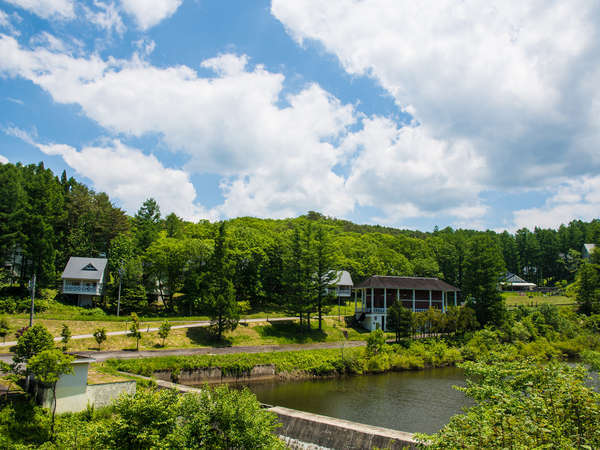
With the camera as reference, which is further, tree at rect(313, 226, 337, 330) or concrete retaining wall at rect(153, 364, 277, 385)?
tree at rect(313, 226, 337, 330)

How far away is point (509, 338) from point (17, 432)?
150 ft

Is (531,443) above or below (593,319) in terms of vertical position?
above

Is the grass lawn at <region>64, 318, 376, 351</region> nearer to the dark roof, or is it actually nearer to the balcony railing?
the dark roof

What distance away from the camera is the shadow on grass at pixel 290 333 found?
3931 cm

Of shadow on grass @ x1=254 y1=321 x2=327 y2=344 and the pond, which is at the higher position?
shadow on grass @ x1=254 y1=321 x2=327 y2=344

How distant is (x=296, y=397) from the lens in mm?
24188

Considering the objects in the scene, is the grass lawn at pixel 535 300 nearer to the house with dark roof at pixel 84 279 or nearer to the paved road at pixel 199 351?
the paved road at pixel 199 351

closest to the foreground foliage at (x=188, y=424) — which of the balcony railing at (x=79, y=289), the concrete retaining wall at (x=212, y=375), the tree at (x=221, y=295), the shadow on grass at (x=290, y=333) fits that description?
the concrete retaining wall at (x=212, y=375)

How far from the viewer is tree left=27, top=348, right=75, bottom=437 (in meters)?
13.7

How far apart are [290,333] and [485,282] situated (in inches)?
1041

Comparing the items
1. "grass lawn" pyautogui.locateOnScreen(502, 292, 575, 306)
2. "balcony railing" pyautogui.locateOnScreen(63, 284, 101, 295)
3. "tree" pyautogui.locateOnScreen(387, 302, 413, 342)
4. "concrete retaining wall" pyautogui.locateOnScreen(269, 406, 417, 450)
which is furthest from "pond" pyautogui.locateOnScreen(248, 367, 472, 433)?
"grass lawn" pyautogui.locateOnScreen(502, 292, 575, 306)

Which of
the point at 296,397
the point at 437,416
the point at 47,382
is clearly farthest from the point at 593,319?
the point at 47,382

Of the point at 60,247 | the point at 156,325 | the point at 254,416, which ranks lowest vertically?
the point at 156,325

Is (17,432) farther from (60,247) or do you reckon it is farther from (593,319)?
(593,319)
